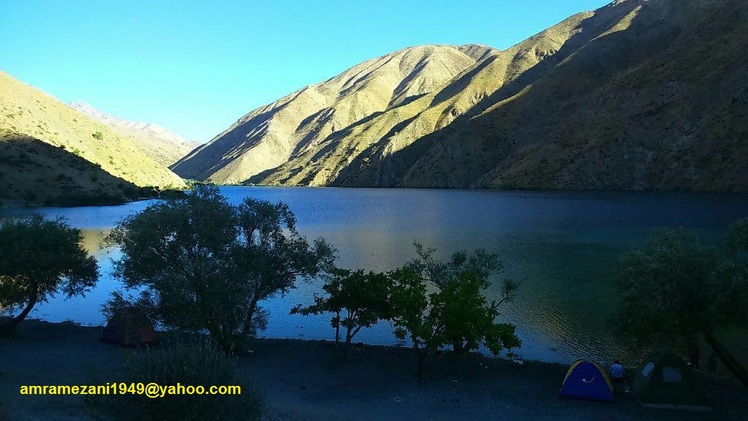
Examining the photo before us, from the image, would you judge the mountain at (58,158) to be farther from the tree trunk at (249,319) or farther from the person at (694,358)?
the person at (694,358)

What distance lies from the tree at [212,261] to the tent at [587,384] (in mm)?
14413

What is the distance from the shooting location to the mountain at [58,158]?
119438 millimetres

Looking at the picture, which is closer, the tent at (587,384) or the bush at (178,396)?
the bush at (178,396)

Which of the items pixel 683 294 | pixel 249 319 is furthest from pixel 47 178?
pixel 683 294

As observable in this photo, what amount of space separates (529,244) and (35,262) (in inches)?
2206

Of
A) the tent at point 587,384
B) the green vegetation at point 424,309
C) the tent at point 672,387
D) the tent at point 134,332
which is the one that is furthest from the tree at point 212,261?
the tent at point 672,387

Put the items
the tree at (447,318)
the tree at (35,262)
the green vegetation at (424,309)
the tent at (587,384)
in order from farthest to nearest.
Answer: the tree at (35,262)
the green vegetation at (424,309)
the tree at (447,318)
the tent at (587,384)

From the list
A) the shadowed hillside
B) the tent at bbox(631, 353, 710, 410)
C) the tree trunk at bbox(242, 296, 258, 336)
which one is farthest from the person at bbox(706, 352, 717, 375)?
the shadowed hillside

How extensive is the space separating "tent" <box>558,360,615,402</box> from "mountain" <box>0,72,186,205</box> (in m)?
124

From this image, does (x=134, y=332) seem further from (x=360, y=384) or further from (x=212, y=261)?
(x=360, y=384)

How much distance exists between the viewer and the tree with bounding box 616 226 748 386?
19750 mm

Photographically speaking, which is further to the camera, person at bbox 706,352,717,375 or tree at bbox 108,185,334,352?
person at bbox 706,352,717,375

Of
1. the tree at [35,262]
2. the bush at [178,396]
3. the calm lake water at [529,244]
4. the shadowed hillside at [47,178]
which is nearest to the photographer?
the bush at [178,396]

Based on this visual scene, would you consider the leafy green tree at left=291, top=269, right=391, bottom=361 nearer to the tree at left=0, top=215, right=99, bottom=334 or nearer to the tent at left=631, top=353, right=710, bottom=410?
the tent at left=631, top=353, right=710, bottom=410
